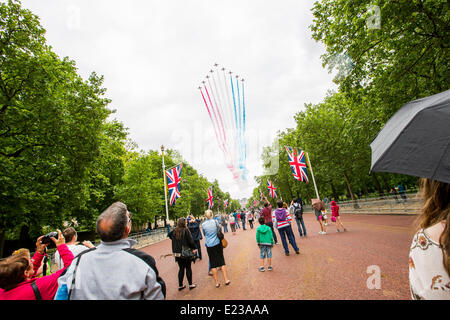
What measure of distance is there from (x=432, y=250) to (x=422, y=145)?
0.64m

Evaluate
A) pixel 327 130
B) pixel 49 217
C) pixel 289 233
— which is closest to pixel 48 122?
pixel 49 217

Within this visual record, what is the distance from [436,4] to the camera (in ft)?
23.7

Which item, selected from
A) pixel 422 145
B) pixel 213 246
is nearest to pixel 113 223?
pixel 422 145

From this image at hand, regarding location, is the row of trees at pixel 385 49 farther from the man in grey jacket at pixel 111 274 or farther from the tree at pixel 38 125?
the tree at pixel 38 125

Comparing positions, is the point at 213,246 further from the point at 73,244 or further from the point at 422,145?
the point at 422,145

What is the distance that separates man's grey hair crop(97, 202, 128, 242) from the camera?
190cm

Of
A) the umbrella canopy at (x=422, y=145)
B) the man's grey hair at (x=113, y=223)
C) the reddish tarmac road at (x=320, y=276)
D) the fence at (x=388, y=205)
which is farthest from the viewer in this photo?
the fence at (x=388, y=205)

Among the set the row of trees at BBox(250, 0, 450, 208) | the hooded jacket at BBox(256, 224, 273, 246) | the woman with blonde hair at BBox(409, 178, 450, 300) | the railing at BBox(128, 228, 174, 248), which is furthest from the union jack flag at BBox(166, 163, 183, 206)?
the woman with blonde hair at BBox(409, 178, 450, 300)

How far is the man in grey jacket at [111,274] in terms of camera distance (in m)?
1.70

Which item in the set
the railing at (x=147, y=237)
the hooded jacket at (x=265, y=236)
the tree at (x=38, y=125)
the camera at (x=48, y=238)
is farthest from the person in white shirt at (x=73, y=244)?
the railing at (x=147, y=237)

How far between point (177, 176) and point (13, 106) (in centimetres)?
901

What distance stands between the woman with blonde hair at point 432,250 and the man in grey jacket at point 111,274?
1933 millimetres

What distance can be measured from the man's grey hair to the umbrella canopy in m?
2.21
